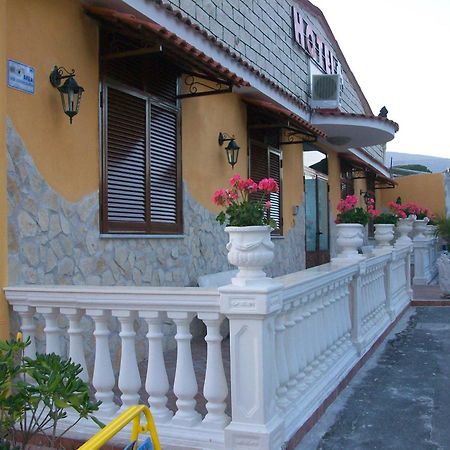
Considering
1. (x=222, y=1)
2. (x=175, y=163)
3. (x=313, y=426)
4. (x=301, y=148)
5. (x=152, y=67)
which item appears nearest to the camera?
(x=313, y=426)

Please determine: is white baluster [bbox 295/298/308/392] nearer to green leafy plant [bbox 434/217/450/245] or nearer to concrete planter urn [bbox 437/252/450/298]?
concrete planter urn [bbox 437/252/450/298]

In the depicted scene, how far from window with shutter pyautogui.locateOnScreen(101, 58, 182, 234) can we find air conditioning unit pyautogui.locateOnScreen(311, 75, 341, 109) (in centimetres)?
590

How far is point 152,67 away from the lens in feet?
18.5

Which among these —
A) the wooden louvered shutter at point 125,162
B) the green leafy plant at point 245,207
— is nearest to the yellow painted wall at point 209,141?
the wooden louvered shutter at point 125,162

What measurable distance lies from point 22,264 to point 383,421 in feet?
8.76

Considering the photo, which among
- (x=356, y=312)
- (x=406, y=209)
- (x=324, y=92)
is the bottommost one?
(x=356, y=312)

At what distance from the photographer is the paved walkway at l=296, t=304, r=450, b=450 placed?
3.48 m

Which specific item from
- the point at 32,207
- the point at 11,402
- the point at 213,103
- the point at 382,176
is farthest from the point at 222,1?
the point at 382,176

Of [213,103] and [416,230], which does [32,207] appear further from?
[416,230]

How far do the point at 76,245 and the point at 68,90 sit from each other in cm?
120

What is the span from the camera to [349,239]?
5805 millimetres

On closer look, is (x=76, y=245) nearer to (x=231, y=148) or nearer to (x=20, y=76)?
(x=20, y=76)

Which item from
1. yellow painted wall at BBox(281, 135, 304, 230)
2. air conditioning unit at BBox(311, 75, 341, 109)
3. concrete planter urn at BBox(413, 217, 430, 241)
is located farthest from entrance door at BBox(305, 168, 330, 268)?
concrete planter urn at BBox(413, 217, 430, 241)

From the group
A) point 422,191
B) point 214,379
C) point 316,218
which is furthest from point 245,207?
point 422,191
